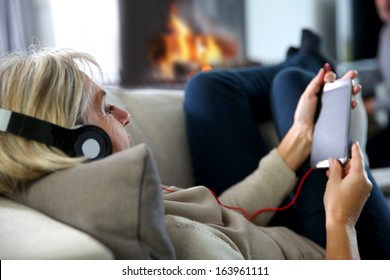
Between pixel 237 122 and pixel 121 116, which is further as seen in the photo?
pixel 237 122

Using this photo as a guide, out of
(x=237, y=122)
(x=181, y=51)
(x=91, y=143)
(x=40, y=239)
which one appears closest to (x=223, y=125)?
(x=237, y=122)

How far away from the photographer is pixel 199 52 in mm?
3379

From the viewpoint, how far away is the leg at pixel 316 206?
1.00 metres

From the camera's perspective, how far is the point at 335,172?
946 mm

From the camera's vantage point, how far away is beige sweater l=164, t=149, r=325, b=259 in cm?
74

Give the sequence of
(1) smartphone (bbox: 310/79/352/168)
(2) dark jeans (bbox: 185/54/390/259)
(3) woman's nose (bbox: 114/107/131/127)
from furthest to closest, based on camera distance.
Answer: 1. (2) dark jeans (bbox: 185/54/390/259)
2. (1) smartphone (bbox: 310/79/352/168)
3. (3) woman's nose (bbox: 114/107/131/127)

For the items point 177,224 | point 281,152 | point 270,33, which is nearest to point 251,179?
point 281,152

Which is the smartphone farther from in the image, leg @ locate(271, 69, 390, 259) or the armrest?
the armrest

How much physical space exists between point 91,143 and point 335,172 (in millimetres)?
427

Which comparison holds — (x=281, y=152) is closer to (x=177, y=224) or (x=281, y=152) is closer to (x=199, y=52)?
(x=177, y=224)

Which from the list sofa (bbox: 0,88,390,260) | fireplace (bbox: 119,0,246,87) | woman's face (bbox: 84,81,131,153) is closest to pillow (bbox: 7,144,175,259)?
sofa (bbox: 0,88,390,260)

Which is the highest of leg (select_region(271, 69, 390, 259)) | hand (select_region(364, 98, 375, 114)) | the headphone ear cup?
the headphone ear cup

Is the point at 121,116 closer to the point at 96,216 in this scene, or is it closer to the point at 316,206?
the point at 96,216

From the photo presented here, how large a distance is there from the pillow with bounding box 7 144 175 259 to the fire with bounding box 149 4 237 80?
101 inches
